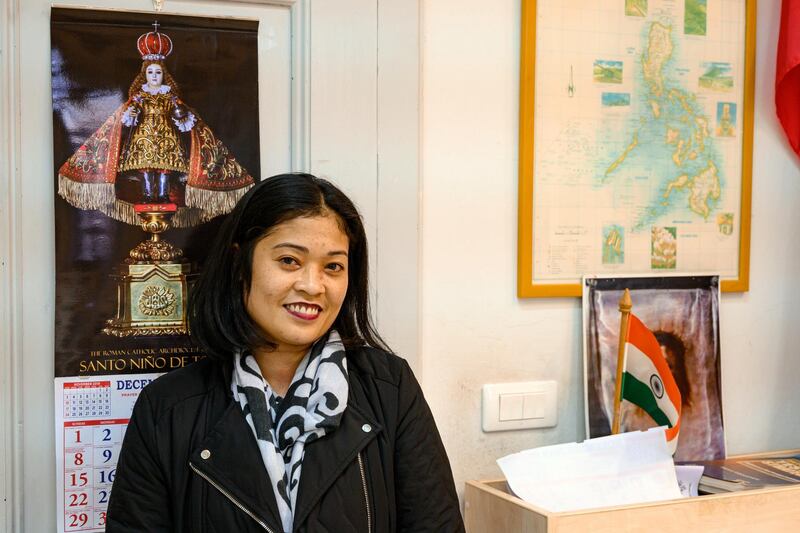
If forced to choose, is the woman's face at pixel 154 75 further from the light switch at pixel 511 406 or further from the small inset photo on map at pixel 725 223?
the small inset photo on map at pixel 725 223

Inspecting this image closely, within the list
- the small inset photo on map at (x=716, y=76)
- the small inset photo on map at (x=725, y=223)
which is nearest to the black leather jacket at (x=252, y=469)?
the small inset photo on map at (x=725, y=223)

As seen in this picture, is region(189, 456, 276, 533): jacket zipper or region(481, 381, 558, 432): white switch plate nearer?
region(189, 456, 276, 533): jacket zipper

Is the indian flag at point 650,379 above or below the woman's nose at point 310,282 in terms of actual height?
below

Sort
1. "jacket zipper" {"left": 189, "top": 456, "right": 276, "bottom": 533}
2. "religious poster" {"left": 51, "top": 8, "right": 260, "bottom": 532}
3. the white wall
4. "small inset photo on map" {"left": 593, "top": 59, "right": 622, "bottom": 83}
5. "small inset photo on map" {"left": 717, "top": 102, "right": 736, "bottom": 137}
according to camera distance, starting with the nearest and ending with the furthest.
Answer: "jacket zipper" {"left": 189, "top": 456, "right": 276, "bottom": 533}
"religious poster" {"left": 51, "top": 8, "right": 260, "bottom": 532}
the white wall
"small inset photo on map" {"left": 593, "top": 59, "right": 622, "bottom": 83}
"small inset photo on map" {"left": 717, "top": 102, "right": 736, "bottom": 137}

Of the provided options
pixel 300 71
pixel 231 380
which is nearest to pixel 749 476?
pixel 231 380

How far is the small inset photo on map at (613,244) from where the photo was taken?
1.71m

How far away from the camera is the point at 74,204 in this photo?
1.41 metres

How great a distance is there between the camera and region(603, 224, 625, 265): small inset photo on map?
1714 mm

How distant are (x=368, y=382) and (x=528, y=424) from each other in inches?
17.8

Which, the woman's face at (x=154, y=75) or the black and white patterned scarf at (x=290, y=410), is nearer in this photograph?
the black and white patterned scarf at (x=290, y=410)

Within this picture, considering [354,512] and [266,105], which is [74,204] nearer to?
[266,105]

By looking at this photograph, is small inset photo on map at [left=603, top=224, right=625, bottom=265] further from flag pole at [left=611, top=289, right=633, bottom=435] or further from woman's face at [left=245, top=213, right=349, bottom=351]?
woman's face at [left=245, top=213, right=349, bottom=351]

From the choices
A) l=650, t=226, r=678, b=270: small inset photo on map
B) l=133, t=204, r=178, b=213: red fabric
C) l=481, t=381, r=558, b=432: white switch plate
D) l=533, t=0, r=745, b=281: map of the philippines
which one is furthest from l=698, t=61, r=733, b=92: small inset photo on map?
l=133, t=204, r=178, b=213: red fabric

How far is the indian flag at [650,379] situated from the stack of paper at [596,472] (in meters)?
0.13
